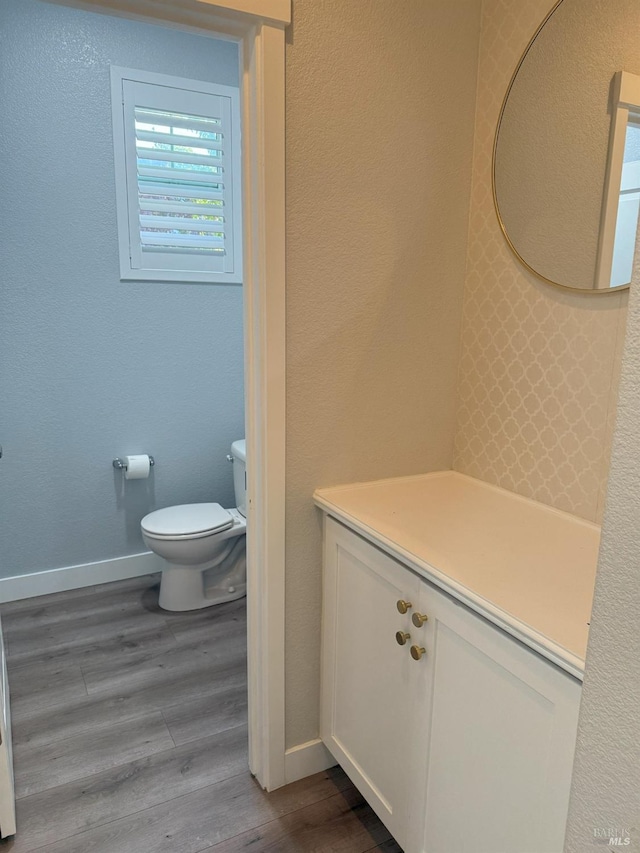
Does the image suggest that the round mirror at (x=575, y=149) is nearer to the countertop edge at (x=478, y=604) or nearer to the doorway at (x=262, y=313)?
the doorway at (x=262, y=313)

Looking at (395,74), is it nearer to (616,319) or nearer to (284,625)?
(616,319)

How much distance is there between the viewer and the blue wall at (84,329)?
2408mm

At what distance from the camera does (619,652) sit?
0.60 meters

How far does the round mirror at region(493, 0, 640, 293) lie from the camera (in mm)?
1249

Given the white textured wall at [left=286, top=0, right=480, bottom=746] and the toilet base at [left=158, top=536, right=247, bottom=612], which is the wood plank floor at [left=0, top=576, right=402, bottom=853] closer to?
the toilet base at [left=158, top=536, right=247, bottom=612]

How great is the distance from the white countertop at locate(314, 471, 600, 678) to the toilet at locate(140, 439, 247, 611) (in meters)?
1.01

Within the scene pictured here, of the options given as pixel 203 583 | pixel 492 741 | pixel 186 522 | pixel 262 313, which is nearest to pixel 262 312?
pixel 262 313

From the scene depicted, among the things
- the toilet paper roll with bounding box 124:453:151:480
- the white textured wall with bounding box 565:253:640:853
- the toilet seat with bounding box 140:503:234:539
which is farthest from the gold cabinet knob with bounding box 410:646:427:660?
the toilet paper roll with bounding box 124:453:151:480

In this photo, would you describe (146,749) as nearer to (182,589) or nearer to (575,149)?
(182,589)

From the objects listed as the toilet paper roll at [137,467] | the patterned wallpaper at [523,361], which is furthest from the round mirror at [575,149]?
the toilet paper roll at [137,467]

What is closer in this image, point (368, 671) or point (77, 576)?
point (368, 671)

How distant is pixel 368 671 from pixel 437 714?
0.94ft

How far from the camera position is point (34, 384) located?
8.38ft
